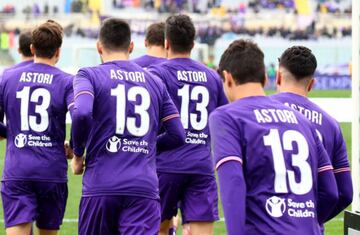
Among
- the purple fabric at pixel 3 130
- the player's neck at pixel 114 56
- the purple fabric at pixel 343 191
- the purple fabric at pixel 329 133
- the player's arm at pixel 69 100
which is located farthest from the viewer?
the purple fabric at pixel 3 130

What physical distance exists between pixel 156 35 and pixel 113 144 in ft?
9.26

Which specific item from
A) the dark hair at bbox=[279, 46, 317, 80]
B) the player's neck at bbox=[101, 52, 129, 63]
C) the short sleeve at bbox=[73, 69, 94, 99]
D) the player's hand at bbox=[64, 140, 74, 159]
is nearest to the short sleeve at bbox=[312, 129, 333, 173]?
the dark hair at bbox=[279, 46, 317, 80]

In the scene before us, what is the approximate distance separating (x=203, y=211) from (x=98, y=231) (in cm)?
189

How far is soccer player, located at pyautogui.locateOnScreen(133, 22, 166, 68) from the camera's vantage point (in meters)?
8.27

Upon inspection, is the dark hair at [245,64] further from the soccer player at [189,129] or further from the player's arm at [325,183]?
the soccer player at [189,129]

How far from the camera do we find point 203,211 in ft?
24.7

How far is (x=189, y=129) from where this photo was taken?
7.44m

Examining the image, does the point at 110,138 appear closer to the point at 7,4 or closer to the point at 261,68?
the point at 261,68

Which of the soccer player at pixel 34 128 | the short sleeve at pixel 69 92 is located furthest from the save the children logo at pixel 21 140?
the short sleeve at pixel 69 92

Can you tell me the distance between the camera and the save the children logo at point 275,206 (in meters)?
4.18

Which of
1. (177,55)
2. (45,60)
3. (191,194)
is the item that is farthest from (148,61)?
(45,60)

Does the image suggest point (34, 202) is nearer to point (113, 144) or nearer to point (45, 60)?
point (45, 60)

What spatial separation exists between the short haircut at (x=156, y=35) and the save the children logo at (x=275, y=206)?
4.25 metres

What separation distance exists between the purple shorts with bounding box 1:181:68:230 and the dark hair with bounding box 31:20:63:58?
3.23 feet
